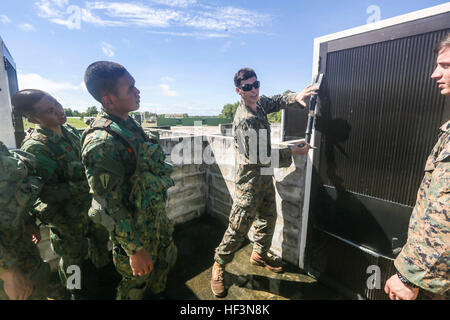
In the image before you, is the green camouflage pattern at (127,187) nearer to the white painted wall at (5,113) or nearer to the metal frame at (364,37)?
the metal frame at (364,37)

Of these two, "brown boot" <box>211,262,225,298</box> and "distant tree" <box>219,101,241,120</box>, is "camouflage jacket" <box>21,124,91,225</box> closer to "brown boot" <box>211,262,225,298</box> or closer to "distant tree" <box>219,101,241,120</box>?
"brown boot" <box>211,262,225,298</box>

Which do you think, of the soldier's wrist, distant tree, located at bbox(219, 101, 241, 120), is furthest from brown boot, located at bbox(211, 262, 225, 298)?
distant tree, located at bbox(219, 101, 241, 120)

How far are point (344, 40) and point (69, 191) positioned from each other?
3.04 m

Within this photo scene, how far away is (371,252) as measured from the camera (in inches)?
81.9

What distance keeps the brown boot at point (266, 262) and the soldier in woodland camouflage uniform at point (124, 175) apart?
4.90 feet

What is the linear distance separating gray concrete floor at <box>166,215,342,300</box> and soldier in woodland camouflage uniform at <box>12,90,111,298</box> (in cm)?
118

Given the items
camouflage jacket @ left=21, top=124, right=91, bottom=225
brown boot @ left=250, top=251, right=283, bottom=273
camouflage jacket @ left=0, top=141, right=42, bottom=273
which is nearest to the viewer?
camouflage jacket @ left=0, top=141, right=42, bottom=273

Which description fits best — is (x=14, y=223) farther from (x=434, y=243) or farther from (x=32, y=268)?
(x=434, y=243)

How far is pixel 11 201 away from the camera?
1418mm

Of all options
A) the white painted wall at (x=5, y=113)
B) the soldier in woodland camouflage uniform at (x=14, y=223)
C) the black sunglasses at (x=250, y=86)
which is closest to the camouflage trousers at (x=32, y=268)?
the soldier in woodland camouflage uniform at (x=14, y=223)

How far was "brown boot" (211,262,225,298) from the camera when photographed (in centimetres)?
238

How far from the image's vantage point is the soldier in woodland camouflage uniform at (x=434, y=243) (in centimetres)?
108
